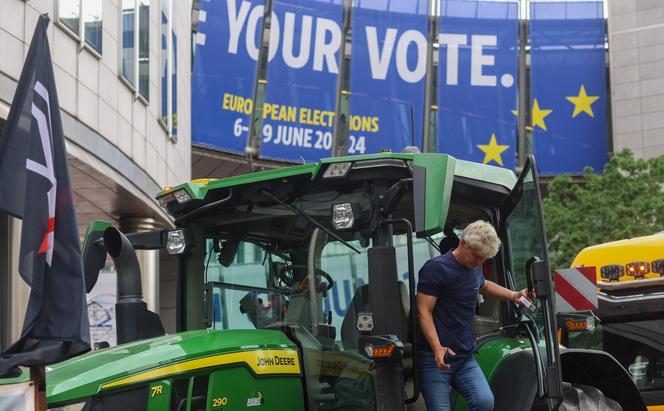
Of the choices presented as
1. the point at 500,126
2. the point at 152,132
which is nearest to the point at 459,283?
the point at 152,132

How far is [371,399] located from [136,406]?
1316mm

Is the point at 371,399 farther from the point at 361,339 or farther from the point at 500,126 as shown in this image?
the point at 500,126

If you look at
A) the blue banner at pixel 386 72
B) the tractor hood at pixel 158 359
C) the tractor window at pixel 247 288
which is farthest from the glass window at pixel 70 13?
the blue banner at pixel 386 72

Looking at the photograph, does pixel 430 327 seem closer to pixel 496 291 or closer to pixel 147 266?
pixel 496 291

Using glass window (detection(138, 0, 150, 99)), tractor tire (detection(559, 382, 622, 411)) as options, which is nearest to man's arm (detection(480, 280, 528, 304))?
tractor tire (detection(559, 382, 622, 411))

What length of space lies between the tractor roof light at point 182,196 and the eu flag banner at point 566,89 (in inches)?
1302

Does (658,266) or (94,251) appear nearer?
(94,251)

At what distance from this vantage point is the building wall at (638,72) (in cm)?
4081

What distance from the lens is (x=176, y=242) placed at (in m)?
6.46

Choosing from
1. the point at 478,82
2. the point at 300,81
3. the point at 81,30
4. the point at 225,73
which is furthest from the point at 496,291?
the point at 478,82

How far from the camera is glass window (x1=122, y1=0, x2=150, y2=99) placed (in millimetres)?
18078

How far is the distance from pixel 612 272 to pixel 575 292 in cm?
271

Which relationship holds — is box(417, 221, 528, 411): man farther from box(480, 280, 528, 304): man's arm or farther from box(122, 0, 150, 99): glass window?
box(122, 0, 150, 99): glass window

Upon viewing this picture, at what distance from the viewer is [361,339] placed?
5.30 meters
